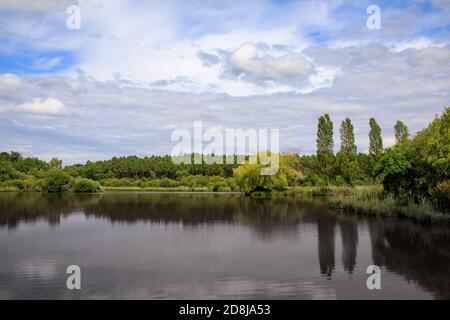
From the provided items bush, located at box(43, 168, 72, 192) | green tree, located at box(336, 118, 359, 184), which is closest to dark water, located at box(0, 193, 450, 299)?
green tree, located at box(336, 118, 359, 184)

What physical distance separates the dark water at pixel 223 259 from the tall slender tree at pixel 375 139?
33.8 meters

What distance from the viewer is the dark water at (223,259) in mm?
11156

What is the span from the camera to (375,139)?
5791 cm

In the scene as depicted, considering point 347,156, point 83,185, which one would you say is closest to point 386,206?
point 347,156

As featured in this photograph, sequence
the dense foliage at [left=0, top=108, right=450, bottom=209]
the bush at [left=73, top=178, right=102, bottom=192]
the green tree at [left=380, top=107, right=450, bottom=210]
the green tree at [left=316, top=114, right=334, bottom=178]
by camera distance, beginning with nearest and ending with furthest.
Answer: the green tree at [left=380, top=107, right=450, bottom=210] → the dense foliage at [left=0, top=108, right=450, bottom=209] → the green tree at [left=316, top=114, right=334, bottom=178] → the bush at [left=73, top=178, right=102, bottom=192]

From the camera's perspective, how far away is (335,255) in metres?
16.0

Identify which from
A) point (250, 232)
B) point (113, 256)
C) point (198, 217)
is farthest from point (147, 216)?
point (113, 256)

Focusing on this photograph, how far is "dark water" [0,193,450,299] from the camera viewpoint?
11.2 m

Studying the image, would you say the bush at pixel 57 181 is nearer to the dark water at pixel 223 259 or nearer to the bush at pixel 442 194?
the dark water at pixel 223 259

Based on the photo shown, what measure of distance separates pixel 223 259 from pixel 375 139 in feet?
157

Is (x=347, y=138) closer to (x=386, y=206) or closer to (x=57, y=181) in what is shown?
(x=386, y=206)

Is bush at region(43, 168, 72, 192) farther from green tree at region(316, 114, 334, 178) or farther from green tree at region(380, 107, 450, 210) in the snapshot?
green tree at region(380, 107, 450, 210)

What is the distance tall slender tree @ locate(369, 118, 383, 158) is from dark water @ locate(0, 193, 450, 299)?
111 ft
